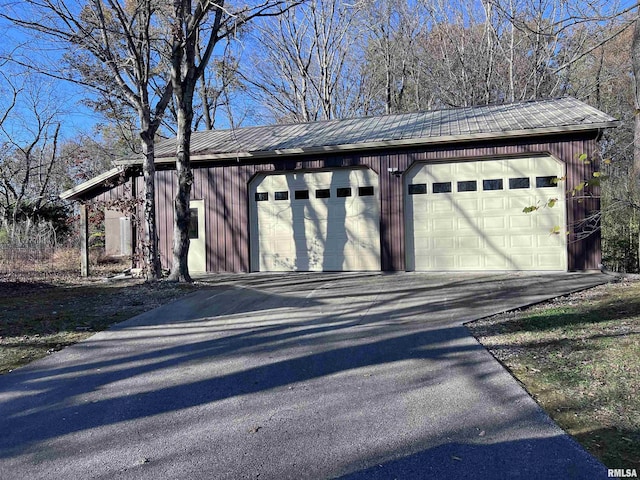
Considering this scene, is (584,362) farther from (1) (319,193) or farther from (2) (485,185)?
(1) (319,193)

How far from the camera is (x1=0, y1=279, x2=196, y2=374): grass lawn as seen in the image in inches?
210

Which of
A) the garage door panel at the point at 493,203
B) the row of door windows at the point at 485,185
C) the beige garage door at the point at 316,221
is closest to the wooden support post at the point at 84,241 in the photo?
the beige garage door at the point at 316,221

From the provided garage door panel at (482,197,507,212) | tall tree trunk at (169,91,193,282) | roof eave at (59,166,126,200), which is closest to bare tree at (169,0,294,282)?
tall tree trunk at (169,91,193,282)

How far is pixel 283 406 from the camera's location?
3477mm

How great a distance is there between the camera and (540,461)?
2566 mm

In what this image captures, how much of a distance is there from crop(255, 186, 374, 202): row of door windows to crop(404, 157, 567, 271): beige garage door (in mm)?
958

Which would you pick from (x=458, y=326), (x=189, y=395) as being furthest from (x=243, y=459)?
(x=458, y=326)

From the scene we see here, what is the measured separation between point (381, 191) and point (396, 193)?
0.35 metres

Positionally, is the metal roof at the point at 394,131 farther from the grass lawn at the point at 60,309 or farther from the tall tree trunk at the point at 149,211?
the grass lawn at the point at 60,309

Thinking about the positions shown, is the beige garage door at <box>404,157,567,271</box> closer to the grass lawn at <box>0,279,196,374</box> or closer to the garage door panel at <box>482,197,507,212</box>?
the garage door panel at <box>482,197,507,212</box>

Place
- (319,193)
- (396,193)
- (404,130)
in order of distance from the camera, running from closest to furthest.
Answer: (396,193) < (319,193) < (404,130)

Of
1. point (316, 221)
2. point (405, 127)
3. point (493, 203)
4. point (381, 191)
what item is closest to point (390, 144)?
point (381, 191)

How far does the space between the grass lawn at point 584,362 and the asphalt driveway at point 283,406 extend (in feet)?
0.53

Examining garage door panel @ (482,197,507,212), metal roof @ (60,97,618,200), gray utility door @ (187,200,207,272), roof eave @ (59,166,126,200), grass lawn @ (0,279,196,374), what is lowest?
grass lawn @ (0,279,196,374)
